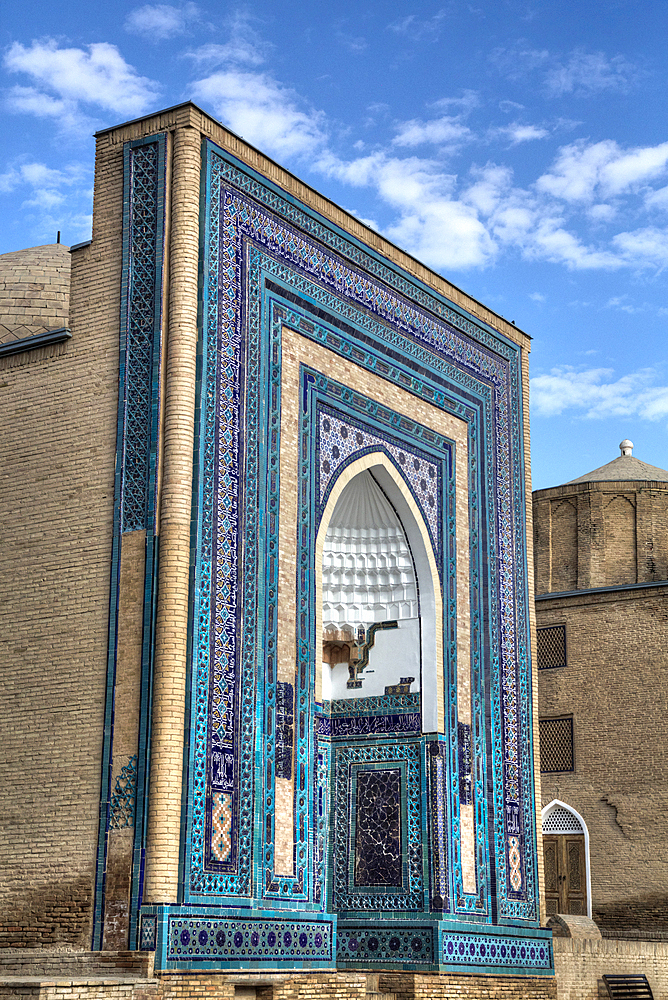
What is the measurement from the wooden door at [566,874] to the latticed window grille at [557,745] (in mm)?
817

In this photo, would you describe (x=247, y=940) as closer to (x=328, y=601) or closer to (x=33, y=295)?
(x=328, y=601)

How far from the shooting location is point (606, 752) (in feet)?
49.4

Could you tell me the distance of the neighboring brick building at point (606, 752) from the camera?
14484 millimetres

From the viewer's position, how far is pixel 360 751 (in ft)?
32.8

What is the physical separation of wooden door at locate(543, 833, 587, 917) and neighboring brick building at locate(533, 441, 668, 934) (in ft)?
0.04

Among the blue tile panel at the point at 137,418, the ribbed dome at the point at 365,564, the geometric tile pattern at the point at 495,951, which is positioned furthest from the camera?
the ribbed dome at the point at 365,564

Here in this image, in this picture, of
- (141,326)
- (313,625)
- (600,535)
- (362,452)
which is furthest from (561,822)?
(141,326)

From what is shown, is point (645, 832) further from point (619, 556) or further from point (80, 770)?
point (80, 770)

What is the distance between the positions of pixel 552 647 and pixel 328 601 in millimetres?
6368

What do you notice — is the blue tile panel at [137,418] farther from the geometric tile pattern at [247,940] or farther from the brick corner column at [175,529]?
the geometric tile pattern at [247,940]

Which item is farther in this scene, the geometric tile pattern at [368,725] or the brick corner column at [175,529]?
the geometric tile pattern at [368,725]

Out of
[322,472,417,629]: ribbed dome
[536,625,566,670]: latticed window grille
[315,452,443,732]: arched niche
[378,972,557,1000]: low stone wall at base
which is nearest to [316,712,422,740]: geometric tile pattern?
[315,452,443,732]: arched niche

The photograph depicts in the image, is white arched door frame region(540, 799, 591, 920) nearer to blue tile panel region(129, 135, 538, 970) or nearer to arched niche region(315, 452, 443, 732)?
blue tile panel region(129, 135, 538, 970)

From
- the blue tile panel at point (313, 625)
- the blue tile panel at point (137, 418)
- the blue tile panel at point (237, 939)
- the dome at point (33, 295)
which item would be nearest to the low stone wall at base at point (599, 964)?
the blue tile panel at point (313, 625)
